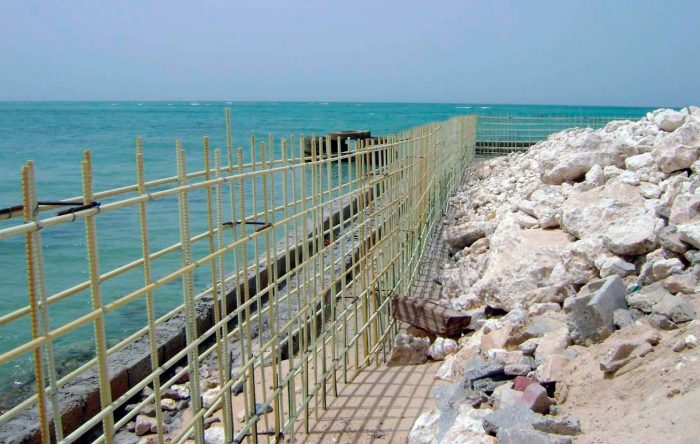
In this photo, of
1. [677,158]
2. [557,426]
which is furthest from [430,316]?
[677,158]

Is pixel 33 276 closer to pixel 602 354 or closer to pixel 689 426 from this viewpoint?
pixel 689 426

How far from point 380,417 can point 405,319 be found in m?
1.74

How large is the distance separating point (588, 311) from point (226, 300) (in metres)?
2.40

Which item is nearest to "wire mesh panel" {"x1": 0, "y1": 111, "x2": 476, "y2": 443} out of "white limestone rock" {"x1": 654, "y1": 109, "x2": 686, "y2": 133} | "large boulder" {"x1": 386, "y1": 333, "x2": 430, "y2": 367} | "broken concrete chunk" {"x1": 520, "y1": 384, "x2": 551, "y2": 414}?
"large boulder" {"x1": 386, "y1": 333, "x2": 430, "y2": 367}

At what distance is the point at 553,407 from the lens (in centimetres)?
372

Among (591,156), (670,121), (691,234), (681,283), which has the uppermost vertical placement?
(670,121)

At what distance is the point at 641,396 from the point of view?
11.8ft

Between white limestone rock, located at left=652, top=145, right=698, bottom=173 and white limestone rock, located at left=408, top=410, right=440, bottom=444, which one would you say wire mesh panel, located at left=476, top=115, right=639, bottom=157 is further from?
white limestone rock, located at left=408, top=410, right=440, bottom=444

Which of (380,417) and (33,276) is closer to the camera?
(33,276)

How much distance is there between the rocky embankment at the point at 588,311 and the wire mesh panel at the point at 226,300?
779mm

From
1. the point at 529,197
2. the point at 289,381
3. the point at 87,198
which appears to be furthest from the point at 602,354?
the point at 529,197

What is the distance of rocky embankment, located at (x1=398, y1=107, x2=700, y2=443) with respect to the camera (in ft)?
11.4

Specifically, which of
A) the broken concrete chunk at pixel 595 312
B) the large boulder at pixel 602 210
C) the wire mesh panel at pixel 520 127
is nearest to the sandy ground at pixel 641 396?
the broken concrete chunk at pixel 595 312

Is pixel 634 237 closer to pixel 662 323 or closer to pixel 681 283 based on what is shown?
pixel 681 283
